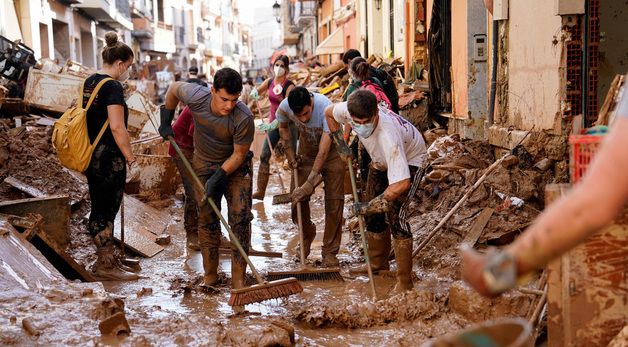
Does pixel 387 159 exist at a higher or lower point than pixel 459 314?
higher

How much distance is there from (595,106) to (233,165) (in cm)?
332

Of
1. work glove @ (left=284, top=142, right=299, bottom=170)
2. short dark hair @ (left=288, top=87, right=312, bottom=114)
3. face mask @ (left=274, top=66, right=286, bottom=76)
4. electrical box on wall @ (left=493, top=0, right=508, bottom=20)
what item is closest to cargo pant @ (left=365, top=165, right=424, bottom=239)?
short dark hair @ (left=288, top=87, right=312, bottom=114)

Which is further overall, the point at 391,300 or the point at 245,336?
the point at 391,300

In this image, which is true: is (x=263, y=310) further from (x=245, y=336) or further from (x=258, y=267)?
(x=258, y=267)

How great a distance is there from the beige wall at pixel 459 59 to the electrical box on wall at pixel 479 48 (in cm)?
13

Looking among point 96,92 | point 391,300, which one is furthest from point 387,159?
point 96,92

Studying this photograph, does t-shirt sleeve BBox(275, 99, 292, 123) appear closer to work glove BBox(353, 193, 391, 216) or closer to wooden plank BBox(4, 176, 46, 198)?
work glove BBox(353, 193, 391, 216)

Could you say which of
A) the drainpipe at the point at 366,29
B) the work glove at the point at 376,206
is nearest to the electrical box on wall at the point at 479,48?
the work glove at the point at 376,206

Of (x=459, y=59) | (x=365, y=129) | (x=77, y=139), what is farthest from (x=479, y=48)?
(x=77, y=139)

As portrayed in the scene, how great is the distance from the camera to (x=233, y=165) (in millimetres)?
6078

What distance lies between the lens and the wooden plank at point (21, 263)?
17.2 ft

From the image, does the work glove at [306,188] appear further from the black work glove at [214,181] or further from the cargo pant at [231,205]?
the black work glove at [214,181]

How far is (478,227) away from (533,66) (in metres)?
1.94

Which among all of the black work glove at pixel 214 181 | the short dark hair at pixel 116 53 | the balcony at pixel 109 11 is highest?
the balcony at pixel 109 11
